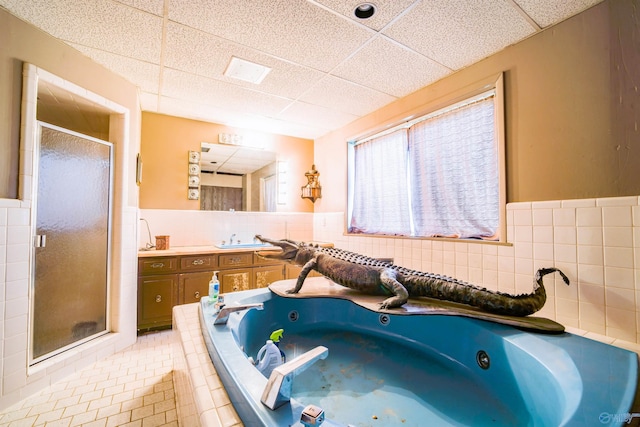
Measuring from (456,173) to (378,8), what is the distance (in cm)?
146

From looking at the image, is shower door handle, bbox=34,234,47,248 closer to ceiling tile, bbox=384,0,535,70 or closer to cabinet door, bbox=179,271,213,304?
cabinet door, bbox=179,271,213,304

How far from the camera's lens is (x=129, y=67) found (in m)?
2.25

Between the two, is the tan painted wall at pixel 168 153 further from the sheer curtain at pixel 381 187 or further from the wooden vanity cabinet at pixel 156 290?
the sheer curtain at pixel 381 187

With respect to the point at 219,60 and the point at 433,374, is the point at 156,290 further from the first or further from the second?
the point at 433,374

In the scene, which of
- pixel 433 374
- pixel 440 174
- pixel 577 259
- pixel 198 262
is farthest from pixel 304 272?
pixel 577 259

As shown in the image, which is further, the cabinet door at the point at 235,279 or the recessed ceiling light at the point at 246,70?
the cabinet door at the point at 235,279

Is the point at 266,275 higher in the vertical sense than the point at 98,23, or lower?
lower

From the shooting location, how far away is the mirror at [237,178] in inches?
137

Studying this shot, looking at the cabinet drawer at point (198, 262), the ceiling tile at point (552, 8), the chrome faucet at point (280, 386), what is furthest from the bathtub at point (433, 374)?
the ceiling tile at point (552, 8)

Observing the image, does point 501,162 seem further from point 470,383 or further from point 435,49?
point 470,383

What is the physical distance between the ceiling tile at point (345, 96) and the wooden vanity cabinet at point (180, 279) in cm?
194

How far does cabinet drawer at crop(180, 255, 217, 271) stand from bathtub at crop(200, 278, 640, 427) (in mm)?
1095

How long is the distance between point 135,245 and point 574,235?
3485mm

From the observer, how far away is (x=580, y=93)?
1604mm
